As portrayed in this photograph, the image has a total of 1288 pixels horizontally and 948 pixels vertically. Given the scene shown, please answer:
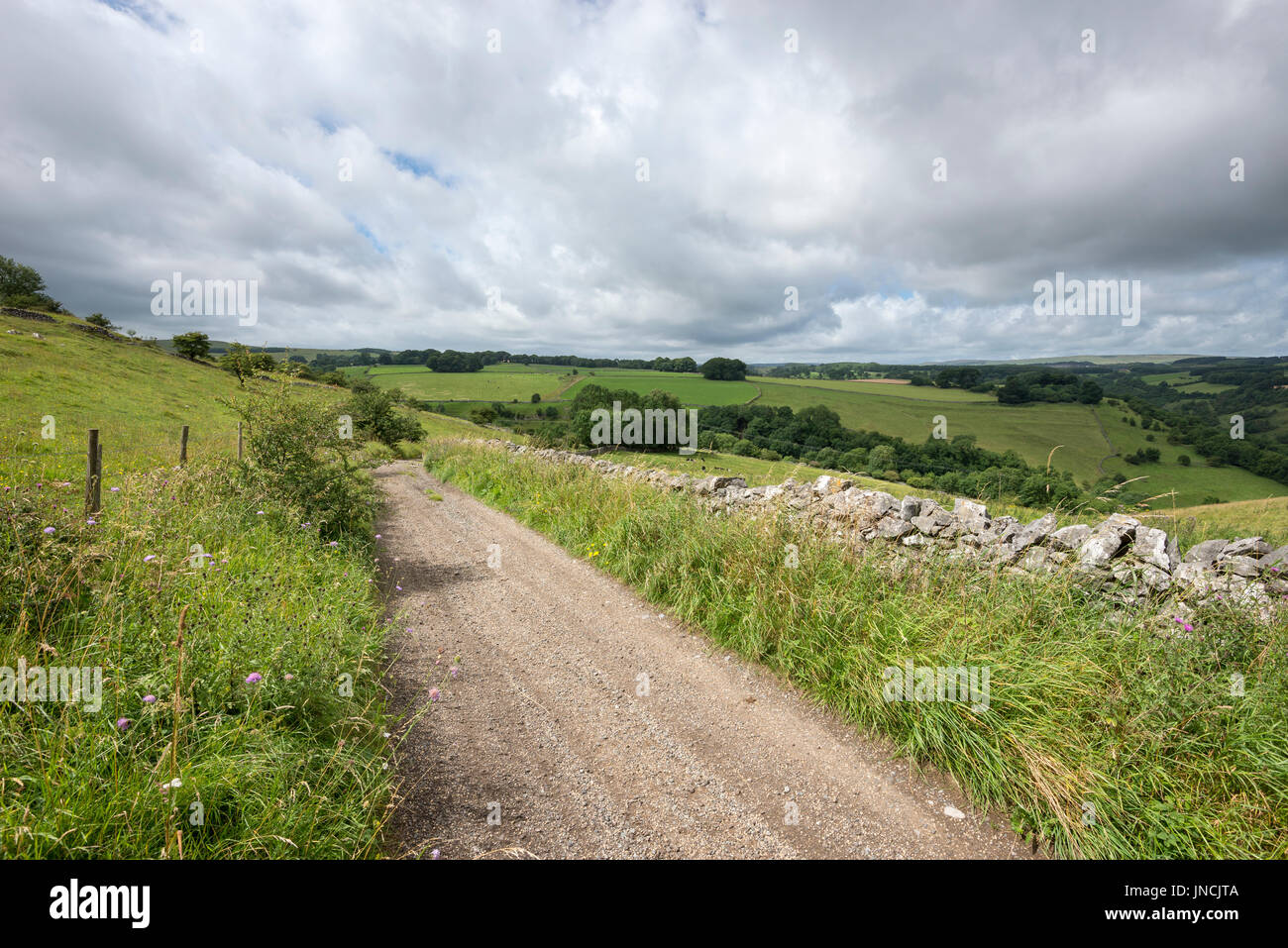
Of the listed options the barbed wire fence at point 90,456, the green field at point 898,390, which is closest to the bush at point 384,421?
the barbed wire fence at point 90,456

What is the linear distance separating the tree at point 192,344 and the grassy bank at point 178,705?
229 ft

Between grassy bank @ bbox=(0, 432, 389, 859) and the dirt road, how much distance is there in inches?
20.7

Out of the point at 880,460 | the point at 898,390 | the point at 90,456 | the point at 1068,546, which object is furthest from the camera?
the point at 898,390

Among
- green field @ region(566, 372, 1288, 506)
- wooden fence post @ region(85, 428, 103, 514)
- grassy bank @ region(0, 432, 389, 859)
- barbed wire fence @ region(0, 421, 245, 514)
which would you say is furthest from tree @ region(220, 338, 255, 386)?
green field @ region(566, 372, 1288, 506)

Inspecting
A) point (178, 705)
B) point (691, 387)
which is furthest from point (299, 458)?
point (691, 387)

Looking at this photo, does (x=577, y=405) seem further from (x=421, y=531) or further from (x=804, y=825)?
(x=804, y=825)

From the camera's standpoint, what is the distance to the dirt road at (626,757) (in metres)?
3.05

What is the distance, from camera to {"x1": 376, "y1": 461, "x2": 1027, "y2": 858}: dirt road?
3.05 m

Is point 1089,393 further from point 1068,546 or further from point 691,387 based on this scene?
point 1068,546

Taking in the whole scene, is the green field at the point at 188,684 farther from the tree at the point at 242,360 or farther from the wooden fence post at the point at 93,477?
the tree at the point at 242,360

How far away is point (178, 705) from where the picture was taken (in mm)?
2490

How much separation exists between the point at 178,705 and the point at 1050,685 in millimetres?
5526

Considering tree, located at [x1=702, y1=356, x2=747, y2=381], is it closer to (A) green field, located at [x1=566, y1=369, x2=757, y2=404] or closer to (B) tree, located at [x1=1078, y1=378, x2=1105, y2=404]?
(A) green field, located at [x1=566, y1=369, x2=757, y2=404]
